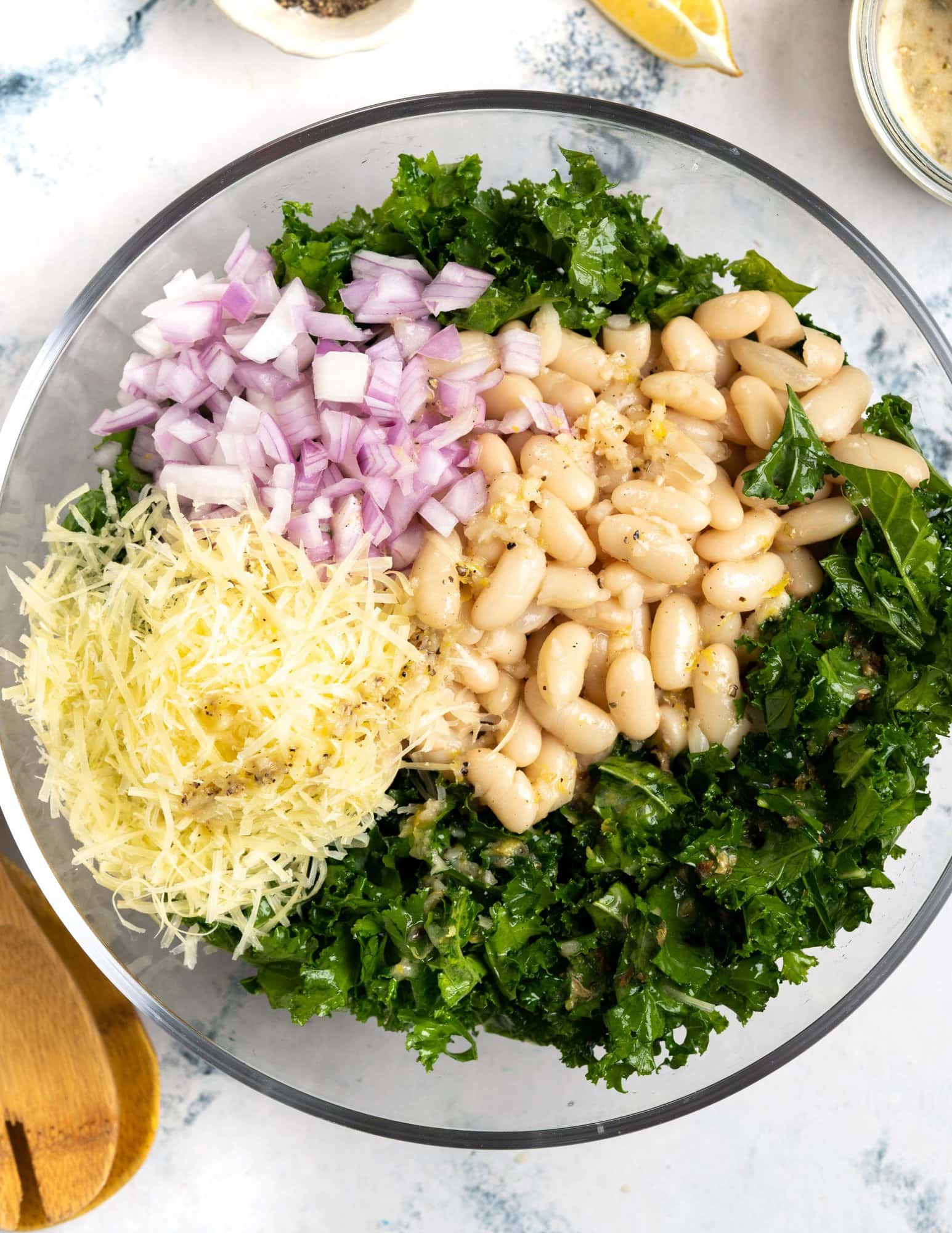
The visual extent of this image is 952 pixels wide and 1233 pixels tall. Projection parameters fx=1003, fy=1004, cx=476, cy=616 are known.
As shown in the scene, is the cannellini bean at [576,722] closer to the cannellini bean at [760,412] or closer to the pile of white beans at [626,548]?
the pile of white beans at [626,548]

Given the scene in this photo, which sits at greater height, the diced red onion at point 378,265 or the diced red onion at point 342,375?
the diced red onion at point 378,265

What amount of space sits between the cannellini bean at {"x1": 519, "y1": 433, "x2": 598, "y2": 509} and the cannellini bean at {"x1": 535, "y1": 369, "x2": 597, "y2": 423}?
83 mm

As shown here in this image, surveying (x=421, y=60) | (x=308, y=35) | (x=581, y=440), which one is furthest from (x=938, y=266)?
(x=308, y=35)

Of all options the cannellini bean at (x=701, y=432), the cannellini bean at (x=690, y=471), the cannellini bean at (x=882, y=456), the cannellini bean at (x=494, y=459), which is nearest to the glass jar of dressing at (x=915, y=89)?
the cannellini bean at (x=882, y=456)

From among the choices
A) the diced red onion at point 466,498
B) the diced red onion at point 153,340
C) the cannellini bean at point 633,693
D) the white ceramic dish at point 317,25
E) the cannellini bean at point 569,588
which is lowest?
the cannellini bean at point 633,693

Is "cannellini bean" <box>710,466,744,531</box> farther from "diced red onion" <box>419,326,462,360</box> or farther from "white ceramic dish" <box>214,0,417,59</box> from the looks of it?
"white ceramic dish" <box>214,0,417,59</box>

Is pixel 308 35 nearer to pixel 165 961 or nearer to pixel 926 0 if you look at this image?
pixel 926 0

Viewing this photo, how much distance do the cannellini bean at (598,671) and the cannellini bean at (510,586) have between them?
0.60ft

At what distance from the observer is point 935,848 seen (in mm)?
1972

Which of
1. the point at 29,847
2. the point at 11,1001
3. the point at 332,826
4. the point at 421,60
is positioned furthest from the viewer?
the point at 421,60

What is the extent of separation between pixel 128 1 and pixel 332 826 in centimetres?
168

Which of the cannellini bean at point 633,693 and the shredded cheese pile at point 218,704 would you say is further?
the cannellini bean at point 633,693

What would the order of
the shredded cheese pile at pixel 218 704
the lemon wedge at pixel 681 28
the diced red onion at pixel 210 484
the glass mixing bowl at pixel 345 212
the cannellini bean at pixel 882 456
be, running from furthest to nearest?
the lemon wedge at pixel 681 28
the glass mixing bowl at pixel 345 212
the cannellini bean at pixel 882 456
the diced red onion at pixel 210 484
the shredded cheese pile at pixel 218 704

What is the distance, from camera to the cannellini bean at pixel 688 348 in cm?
171
